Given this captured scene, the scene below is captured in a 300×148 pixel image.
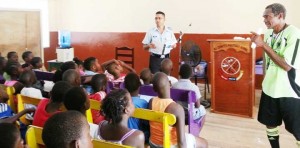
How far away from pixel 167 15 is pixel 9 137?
557 centimetres

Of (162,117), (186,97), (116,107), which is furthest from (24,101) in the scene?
(186,97)

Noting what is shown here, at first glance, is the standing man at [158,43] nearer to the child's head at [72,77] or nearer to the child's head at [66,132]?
the child's head at [72,77]

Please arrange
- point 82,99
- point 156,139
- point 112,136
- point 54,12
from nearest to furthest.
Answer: point 112,136, point 82,99, point 156,139, point 54,12

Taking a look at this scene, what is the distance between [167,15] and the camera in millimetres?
6598

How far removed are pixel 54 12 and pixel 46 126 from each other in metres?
7.25

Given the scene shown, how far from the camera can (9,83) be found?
3.13 m

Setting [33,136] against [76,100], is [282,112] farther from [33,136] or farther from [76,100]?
[33,136]

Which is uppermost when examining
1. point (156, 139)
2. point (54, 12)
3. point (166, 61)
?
point (54, 12)

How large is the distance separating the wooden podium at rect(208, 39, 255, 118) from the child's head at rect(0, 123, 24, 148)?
3.35 m

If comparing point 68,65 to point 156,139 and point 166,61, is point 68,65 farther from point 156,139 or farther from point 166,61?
point 156,139

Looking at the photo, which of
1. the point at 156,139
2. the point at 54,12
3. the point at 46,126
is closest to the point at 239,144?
the point at 156,139

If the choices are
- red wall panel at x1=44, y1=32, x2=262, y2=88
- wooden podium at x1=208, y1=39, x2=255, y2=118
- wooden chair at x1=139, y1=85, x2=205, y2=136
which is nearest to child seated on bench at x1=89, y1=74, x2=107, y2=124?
wooden chair at x1=139, y1=85, x2=205, y2=136

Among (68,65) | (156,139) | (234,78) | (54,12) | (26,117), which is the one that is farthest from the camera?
(54,12)

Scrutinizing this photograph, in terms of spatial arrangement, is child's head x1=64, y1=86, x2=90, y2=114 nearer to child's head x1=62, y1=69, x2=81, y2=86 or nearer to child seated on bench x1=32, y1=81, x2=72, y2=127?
child seated on bench x1=32, y1=81, x2=72, y2=127
